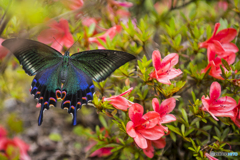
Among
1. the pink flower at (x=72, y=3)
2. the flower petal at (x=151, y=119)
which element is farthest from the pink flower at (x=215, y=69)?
the pink flower at (x=72, y=3)

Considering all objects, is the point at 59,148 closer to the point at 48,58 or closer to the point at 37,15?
the point at 48,58

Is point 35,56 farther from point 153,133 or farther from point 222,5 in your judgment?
point 222,5

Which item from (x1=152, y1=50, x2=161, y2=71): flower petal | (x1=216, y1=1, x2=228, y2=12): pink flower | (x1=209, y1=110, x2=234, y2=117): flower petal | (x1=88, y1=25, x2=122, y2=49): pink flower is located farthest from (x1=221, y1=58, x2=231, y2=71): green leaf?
(x1=216, y1=1, x2=228, y2=12): pink flower

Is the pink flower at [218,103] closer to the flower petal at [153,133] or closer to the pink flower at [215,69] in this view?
the pink flower at [215,69]

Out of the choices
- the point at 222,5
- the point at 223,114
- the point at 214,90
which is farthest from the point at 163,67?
the point at 222,5

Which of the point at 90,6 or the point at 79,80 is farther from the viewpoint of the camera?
the point at 79,80

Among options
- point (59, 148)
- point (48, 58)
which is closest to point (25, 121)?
point (59, 148)
